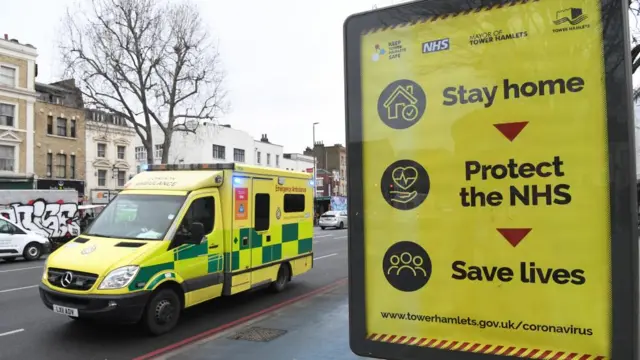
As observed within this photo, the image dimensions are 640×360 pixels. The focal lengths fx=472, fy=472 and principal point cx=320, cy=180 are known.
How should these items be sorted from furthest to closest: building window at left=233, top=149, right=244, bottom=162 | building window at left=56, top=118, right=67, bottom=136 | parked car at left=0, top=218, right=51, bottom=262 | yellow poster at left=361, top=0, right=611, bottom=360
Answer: building window at left=233, top=149, right=244, bottom=162, building window at left=56, top=118, right=67, bottom=136, parked car at left=0, top=218, right=51, bottom=262, yellow poster at left=361, top=0, right=611, bottom=360

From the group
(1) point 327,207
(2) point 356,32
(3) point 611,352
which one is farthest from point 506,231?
(1) point 327,207

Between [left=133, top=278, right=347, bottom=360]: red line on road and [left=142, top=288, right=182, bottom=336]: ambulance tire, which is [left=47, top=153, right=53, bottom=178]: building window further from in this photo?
[left=142, top=288, right=182, bottom=336]: ambulance tire

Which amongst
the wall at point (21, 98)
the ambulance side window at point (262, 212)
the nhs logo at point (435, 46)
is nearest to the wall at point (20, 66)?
the wall at point (21, 98)

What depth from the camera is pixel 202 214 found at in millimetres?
7758

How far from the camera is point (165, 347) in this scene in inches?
247


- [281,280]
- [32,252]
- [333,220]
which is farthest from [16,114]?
[281,280]

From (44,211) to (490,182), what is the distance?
22.1 meters

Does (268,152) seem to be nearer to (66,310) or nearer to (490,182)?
(66,310)

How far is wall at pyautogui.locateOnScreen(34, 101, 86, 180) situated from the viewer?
34594 mm

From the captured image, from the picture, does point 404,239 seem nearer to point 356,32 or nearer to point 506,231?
point 506,231

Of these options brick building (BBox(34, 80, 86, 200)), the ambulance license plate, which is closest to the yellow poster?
the ambulance license plate

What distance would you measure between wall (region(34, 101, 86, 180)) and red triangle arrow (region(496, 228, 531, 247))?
38.3 metres

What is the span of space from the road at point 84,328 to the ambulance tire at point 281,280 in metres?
0.15

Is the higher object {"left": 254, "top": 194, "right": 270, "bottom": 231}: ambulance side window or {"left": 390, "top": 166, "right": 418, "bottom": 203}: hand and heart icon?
{"left": 390, "top": 166, "right": 418, "bottom": 203}: hand and heart icon
